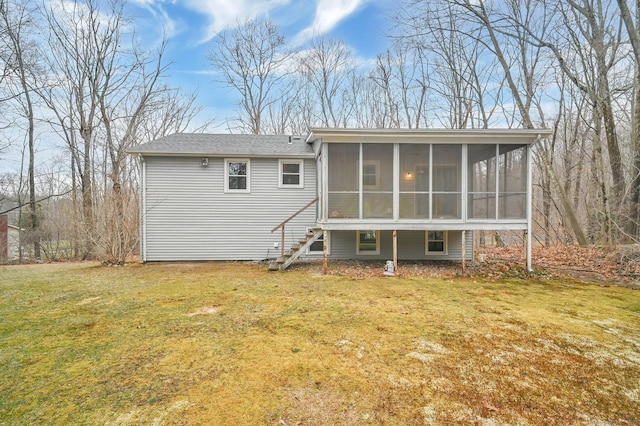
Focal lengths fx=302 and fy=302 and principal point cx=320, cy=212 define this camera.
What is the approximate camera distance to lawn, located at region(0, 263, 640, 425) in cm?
246

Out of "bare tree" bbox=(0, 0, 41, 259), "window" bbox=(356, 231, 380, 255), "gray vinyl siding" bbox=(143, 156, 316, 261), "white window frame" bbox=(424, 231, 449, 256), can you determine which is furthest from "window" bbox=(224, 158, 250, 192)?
"bare tree" bbox=(0, 0, 41, 259)

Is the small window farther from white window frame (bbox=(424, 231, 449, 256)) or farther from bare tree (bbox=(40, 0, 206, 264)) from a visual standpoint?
bare tree (bbox=(40, 0, 206, 264))

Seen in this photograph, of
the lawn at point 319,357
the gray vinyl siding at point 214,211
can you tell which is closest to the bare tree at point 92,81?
the gray vinyl siding at point 214,211

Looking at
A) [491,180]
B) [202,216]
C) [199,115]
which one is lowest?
[202,216]

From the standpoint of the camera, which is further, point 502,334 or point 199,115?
point 199,115

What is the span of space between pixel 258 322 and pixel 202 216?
252 inches

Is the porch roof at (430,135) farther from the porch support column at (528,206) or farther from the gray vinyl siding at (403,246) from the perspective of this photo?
the gray vinyl siding at (403,246)

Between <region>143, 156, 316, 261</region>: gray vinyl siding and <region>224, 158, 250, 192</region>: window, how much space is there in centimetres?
15

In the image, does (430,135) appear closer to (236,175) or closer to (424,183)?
(424,183)

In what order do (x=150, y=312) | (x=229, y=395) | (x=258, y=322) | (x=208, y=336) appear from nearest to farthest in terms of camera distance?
(x=229, y=395), (x=208, y=336), (x=258, y=322), (x=150, y=312)

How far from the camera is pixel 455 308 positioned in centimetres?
514

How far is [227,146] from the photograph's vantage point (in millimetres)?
10430

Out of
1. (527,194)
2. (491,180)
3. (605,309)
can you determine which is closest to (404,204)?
(491,180)

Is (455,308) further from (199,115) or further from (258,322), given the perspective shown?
(199,115)
